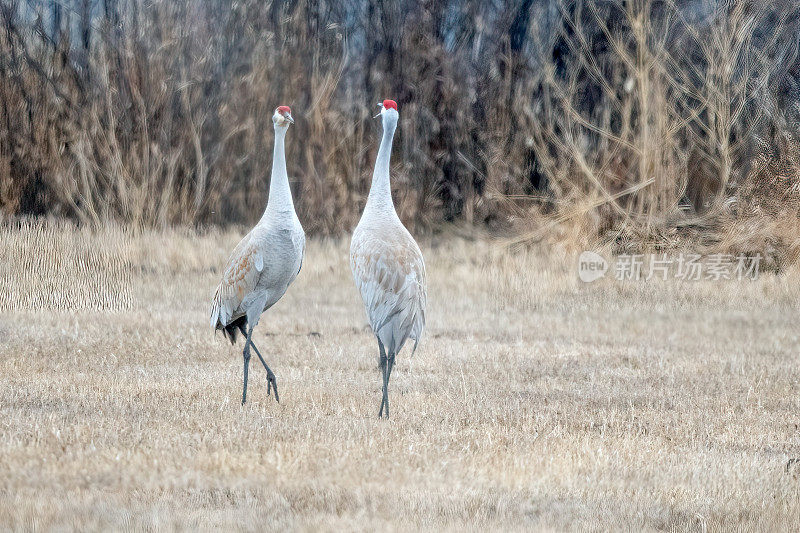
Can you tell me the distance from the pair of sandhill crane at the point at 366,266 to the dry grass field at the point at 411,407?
464mm

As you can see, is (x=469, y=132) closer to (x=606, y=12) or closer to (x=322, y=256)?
(x=606, y=12)

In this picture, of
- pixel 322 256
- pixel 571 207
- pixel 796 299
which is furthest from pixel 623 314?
pixel 322 256

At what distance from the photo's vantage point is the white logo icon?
11617 mm

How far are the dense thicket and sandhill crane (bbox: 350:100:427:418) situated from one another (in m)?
6.40

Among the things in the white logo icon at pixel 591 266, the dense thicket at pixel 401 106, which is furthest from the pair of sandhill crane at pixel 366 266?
the dense thicket at pixel 401 106

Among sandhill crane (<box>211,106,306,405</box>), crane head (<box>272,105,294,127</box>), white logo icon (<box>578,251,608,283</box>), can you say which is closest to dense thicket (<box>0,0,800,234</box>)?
white logo icon (<box>578,251,608,283</box>)

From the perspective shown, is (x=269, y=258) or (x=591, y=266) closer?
(x=269, y=258)

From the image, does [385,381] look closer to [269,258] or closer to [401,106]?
[269,258]

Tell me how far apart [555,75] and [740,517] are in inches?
452

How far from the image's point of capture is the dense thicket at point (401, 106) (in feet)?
41.8

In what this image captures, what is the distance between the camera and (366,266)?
6172 millimetres

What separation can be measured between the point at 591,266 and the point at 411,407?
21.0 ft

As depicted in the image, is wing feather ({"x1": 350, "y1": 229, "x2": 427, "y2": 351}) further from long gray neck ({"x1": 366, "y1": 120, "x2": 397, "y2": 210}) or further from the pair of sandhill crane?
long gray neck ({"x1": 366, "y1": 120, "x2": 397, "y2": 210})

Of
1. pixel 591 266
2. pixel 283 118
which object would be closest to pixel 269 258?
pixel 283 118
